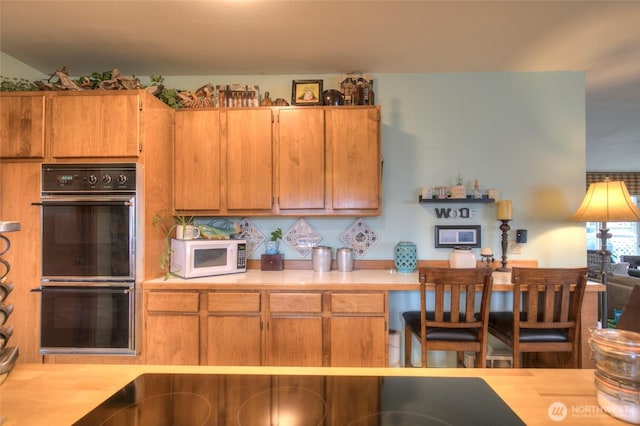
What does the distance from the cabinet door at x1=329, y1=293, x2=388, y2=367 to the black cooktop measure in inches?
48.1

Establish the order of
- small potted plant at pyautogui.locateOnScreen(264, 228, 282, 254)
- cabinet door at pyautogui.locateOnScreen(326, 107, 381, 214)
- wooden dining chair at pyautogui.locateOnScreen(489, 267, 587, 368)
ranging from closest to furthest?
wooden dining chair at pyautogui.locateOnScreen(489, 267, 587, 368) < cabinet door at pyautogui.locateOnScreen(326, 107, 381, 214) < small potted plant at pyautogui.locateOnScreen(264, 228, 282, 254)

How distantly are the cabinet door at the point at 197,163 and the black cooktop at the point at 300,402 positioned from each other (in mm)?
1772

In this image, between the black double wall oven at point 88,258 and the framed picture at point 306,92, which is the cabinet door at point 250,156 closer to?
the framed picture at point 306,92

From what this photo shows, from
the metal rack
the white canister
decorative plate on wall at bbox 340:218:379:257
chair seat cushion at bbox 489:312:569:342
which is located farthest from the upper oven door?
chair seat cushion at bbox 489:312:569:342

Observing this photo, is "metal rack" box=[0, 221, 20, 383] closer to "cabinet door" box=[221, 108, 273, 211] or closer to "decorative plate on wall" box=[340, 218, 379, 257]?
"cabinet door" box=[221, 108, 273, 211]

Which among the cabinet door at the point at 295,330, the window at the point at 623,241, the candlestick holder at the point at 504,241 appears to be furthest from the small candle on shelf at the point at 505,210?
the window at the point at 623,241

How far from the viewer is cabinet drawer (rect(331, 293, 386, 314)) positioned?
6.83ft

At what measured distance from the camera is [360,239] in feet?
8.95

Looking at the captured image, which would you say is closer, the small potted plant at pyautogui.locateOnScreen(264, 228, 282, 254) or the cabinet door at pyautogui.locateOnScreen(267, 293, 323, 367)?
the cabinet door at pyautogui.locateOnScreen(267, 293, 323, 367)

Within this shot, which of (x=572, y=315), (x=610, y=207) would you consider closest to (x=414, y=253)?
(x=572, y=315)

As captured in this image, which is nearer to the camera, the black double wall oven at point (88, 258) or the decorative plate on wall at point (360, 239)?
the black double wall oven at point (88, 258)

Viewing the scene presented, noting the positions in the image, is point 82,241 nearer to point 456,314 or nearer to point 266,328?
point 266,328

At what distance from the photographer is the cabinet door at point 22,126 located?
2100 mm

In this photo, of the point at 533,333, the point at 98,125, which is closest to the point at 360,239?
the point at 533,333
